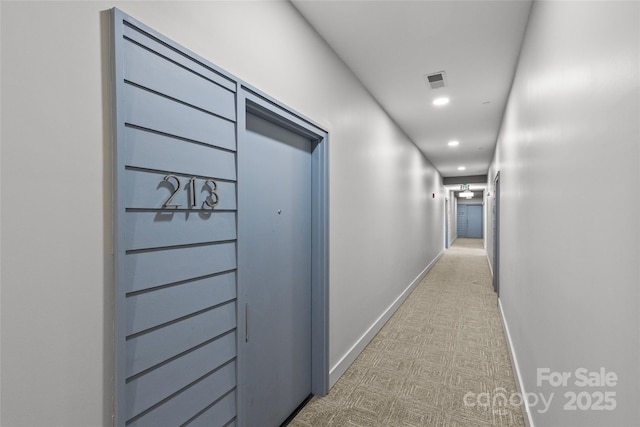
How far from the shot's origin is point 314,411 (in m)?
2.10

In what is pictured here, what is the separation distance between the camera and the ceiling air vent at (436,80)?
288 centimetres

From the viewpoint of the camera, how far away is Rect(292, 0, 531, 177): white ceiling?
76.3 inches

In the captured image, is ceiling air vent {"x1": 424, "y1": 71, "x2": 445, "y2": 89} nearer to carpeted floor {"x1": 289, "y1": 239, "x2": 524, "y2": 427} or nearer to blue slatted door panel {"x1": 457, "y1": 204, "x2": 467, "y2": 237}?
carpeted floor {"x1": 289, "y1": 239, "x2": 524, "y2": 427}

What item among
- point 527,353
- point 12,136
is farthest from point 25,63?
point 527,353

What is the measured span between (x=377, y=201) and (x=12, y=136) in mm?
3052

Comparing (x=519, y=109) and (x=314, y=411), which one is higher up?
(x=519, y=109)

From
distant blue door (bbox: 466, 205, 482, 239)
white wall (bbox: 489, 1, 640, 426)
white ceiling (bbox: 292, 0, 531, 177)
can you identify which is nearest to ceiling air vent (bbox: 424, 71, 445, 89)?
white ceiling (bbox: 292, 0, 531, 177)

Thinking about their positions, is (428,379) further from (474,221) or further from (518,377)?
(474,221)

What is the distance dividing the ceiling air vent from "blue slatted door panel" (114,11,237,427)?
7.28 ft

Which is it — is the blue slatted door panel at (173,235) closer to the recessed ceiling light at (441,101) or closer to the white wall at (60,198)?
the white wall at (60,198)

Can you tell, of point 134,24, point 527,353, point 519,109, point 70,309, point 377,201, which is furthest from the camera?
point 377,201

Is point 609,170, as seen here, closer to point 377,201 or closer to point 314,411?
point 314,411

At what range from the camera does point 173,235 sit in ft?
3.72

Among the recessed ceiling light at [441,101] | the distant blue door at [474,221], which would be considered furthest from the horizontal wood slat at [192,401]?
the distant blue door at [474,221]
